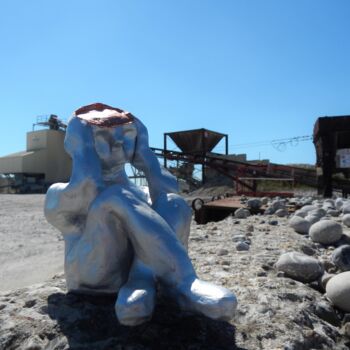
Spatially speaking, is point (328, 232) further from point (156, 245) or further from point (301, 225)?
point (156, 245)

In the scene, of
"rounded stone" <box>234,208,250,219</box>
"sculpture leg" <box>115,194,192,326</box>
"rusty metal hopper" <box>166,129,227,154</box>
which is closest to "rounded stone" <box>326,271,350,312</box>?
"sculpture leg" <box>115,194,192,326</box>

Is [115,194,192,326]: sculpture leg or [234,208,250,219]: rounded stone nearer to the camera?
[115,194,192,326]: sculpture leg

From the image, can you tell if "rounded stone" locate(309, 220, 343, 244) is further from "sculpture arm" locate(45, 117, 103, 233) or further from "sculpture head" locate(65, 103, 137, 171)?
"sculpture arm" locate(45, 117, 103, 233)

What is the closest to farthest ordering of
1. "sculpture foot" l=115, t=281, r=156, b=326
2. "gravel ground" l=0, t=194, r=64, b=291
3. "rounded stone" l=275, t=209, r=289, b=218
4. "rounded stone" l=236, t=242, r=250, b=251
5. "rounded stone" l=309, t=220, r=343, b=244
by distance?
"sculpture foot" l=115, t=281, r=156, b=326 → "rounded stone" l=236, t=242, r=250, b=251 → "rounded stone" l=309, t=220, r=343, b=244 → "gravel ground" l=0, t=194, r=64, b=291 → "rounded stone" l=275, t=209, r=289, b=218

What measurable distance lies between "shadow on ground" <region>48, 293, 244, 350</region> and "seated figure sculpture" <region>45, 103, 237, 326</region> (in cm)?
11

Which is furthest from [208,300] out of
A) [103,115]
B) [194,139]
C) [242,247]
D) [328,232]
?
[194,139]

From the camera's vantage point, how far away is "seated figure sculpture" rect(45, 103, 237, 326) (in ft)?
5.43

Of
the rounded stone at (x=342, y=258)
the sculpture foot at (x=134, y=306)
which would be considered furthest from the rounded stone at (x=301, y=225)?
the sculpture foot at (x=134, y=306)

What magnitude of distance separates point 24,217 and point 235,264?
8.56 metres

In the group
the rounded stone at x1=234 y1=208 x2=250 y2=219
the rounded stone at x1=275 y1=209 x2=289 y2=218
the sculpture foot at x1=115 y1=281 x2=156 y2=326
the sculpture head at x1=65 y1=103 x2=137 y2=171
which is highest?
the sculpture head at x1=65 y1=103 x2=137 y2=171

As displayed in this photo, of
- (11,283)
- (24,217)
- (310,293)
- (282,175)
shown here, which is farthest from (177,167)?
(310,293)

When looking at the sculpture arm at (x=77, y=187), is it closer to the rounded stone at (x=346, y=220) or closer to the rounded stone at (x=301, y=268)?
the rounded stone at (x=301, y=268)

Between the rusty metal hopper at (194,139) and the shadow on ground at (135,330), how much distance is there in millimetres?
17379

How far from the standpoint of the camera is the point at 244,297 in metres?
2.40
